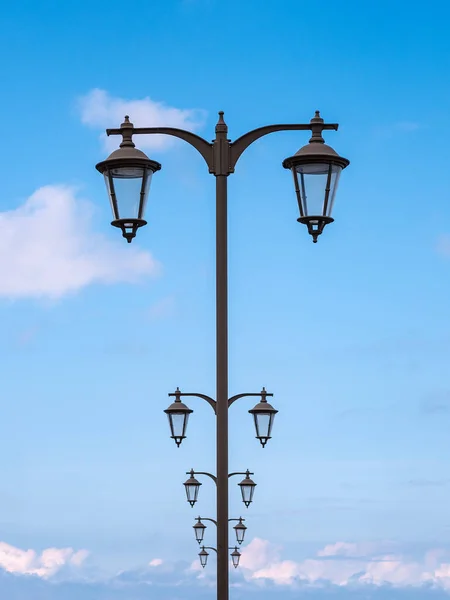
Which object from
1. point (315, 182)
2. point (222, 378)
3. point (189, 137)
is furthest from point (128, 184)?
point (222, 378)

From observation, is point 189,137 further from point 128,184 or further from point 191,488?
point 191,488

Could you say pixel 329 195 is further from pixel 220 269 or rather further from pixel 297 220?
pixel 220 269

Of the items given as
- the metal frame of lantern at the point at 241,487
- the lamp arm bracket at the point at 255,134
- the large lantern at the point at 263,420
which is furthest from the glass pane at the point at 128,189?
the metal frame of lantern at the point at 241,487

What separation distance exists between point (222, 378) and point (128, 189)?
1.63m

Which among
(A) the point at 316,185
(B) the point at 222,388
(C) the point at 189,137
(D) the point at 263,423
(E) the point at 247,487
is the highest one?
(E) the point at 247,487

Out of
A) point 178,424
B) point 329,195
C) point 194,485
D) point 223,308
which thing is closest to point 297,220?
point 329,195

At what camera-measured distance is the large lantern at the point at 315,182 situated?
9.32m

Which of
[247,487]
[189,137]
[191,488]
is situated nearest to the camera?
[189,137]

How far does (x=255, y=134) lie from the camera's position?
9.90 m

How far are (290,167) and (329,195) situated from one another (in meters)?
0.37

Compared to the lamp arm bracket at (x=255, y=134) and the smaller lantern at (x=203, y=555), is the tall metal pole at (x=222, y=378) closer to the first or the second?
the lamp arm bracket at (x=255, y=134)

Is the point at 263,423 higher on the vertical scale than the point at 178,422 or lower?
lower

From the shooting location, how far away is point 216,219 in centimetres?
966

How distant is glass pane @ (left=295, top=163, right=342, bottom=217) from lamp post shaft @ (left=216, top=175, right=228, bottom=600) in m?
0.66
